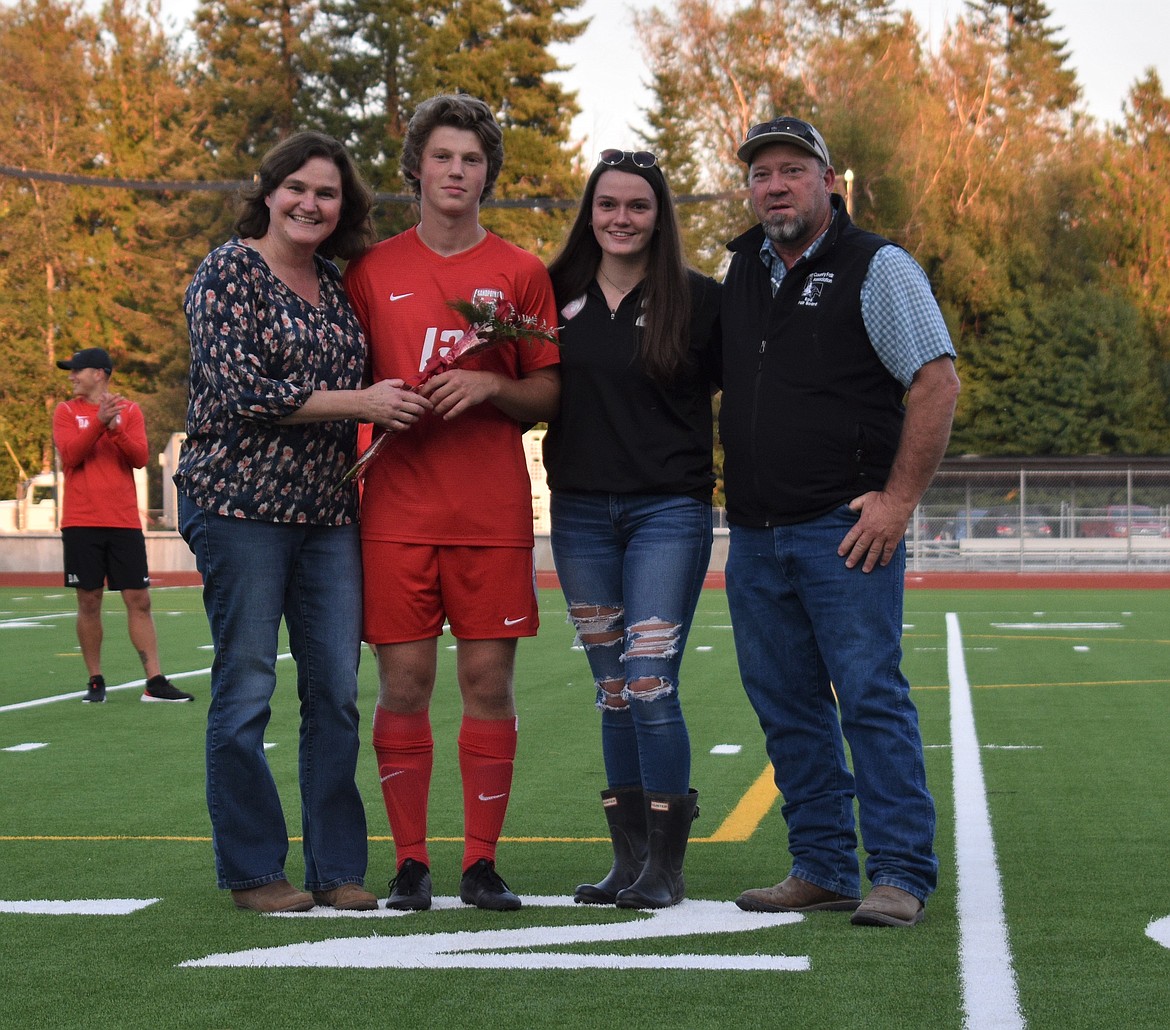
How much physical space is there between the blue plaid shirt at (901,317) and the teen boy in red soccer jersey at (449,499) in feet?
2.81

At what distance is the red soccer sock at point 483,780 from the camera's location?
15.1 feet

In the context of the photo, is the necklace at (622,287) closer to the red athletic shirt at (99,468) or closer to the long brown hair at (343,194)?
the long brown hair at (343,194)

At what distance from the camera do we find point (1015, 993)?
356 cm

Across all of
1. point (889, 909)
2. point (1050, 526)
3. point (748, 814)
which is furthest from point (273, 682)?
point (1050, 526)

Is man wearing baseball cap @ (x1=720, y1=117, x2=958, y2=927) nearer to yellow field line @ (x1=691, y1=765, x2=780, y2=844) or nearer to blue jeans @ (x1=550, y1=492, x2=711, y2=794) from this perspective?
blue jeans @ (x1=550, y1=492, x2=711, y2=794)

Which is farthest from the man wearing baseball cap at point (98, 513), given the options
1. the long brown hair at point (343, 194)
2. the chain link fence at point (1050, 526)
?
the chain link fence at point (1050, 526)

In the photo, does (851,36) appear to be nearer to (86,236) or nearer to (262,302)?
(86,236)

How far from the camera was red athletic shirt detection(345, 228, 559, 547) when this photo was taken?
4496 mm

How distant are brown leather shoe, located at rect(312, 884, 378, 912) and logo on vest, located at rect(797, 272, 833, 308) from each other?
6.24 ft

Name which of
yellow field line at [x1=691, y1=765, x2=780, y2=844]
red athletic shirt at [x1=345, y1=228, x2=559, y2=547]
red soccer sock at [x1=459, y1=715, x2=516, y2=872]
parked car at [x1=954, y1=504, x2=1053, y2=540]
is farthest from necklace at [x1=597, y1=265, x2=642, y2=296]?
parked car at [x1=954, y1=504, x2=1053, y2=540]

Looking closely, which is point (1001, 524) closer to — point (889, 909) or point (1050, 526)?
point (1050, 526)

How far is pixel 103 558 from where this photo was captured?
412 inches

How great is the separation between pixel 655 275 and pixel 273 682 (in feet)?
4.90

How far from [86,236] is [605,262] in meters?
53.9
